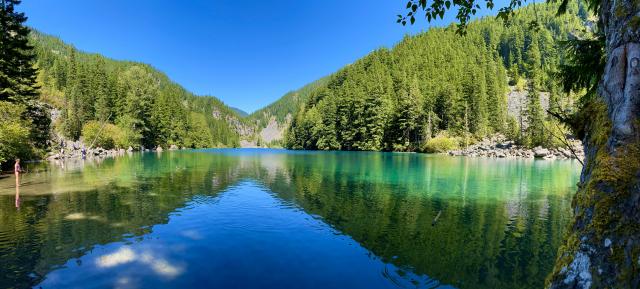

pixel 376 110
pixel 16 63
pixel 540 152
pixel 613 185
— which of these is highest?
pixel 376 110

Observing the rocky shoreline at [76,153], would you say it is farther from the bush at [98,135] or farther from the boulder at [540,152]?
the boulder at [540,152]

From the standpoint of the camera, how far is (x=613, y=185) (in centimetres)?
313

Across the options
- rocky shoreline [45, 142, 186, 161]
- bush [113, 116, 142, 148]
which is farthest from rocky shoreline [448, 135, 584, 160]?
bush [113, 116, 142, 148]

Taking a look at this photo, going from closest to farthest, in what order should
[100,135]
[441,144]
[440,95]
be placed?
[100,135] → [441,144] → [440,95]

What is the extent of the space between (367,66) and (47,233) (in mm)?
159702

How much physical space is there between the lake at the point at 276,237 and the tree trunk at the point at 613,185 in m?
6.83

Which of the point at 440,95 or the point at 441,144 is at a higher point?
the point at 440,95

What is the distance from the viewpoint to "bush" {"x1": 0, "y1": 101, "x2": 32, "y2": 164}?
102ft

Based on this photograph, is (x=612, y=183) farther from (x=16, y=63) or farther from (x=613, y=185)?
(x=16, y=63)

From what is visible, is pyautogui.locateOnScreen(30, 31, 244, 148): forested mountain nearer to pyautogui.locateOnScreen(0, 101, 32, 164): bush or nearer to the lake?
pyautogui.locateOnScreen(0, 101, 32, 164): bush

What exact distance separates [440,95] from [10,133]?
300 feet

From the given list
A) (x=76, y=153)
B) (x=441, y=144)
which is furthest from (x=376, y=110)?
(x=76, y=153)

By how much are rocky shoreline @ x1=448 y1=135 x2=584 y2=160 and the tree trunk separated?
70.2 meters

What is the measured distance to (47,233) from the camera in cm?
1325
